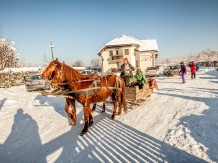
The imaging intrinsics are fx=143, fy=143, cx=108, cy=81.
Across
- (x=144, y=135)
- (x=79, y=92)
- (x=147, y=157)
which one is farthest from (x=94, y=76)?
(x=147, y=157)

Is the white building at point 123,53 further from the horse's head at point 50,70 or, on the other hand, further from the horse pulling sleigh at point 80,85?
the horse's head at point 50,70

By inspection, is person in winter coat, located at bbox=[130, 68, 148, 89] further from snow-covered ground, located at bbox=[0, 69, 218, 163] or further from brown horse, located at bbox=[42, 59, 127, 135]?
brown horse, located at bbox=[42, 59, 127, 135]

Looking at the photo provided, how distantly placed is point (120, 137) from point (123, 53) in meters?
28.1

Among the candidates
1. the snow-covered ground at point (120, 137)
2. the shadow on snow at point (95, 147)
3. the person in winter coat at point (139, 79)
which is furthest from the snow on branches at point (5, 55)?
the person in winter coat at point (139, 79)

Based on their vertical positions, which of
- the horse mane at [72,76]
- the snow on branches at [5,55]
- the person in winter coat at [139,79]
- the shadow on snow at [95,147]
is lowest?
the shadow on snow at [95,147]

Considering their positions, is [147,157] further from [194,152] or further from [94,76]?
Answer: [94,76]

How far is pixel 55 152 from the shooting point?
3645 mm

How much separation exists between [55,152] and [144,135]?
2.48 m

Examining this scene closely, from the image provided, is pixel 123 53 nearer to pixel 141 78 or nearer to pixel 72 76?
pixel 141 78

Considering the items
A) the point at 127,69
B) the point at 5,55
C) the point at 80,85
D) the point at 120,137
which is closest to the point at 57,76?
the point at 80,85

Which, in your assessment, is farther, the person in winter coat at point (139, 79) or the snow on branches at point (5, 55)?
the snow on branches at point (5, 55)

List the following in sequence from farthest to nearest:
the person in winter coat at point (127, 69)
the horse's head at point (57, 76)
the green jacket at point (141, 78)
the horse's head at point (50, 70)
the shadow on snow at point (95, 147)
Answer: the green jacket at point (141, 78) < the person in winter coat at point (127, 69) < the horse's head at point (57, 76) < the horse's head at point (50, 70) < the shadow on snow at point (95, 147)

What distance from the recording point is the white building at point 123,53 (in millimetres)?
30906

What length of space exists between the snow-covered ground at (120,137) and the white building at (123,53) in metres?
23.5
